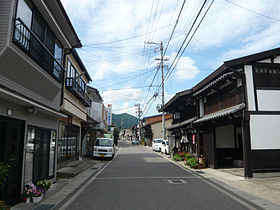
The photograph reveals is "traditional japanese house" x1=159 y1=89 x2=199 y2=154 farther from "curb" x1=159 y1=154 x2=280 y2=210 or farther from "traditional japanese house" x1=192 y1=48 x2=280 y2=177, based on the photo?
"curb" x1=159 y1=154 x2=280 y2=210

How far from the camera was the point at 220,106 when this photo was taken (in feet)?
48.8

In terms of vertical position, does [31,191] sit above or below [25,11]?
below

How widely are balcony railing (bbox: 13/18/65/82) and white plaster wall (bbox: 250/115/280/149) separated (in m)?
9.83

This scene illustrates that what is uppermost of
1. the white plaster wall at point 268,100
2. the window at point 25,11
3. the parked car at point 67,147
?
the window at point 25,11

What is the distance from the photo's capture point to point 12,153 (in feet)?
22.1

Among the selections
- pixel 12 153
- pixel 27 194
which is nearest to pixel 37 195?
pixel 27 194

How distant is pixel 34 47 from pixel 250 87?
1027cm

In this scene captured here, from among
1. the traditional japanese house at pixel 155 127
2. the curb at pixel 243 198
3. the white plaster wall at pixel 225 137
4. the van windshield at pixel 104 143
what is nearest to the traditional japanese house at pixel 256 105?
the curb at pixel 243 198

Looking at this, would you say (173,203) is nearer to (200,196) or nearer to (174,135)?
(200,196)

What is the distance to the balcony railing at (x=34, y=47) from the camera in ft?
21.8

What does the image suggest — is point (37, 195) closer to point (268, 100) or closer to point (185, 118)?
point (268, 100)

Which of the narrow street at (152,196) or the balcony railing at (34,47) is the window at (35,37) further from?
the narrow street at (152,196)

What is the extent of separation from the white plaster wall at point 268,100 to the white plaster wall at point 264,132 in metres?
0.47

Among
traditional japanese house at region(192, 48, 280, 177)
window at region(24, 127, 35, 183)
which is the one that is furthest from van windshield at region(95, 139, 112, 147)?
window at region(24, 127, 35, 183)
